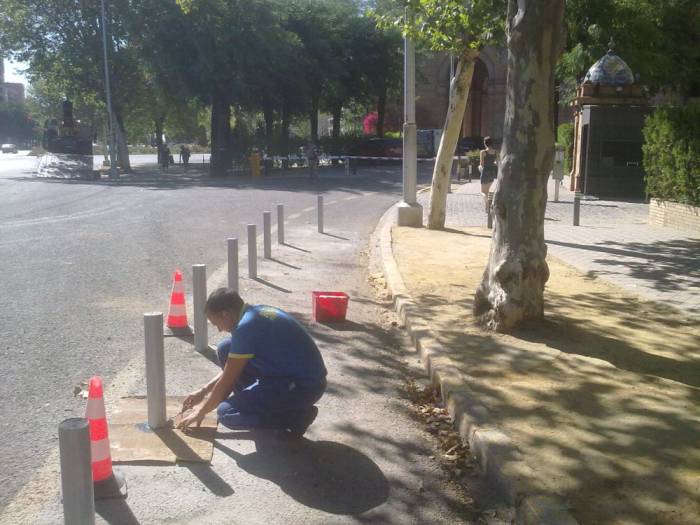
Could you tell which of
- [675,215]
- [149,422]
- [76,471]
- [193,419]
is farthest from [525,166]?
[675,215]

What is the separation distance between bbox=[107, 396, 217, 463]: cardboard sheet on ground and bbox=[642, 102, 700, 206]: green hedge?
1245 centimetres

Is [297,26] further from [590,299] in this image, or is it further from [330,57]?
[590,299]

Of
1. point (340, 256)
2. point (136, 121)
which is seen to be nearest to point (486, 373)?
point (340, 256)

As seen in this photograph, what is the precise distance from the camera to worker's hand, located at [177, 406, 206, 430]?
15.9 feet

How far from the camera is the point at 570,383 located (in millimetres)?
5793

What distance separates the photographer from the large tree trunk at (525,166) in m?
6.87

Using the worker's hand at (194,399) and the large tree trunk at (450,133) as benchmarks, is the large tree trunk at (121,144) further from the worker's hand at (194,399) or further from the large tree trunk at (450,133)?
the worker's hand at (194,399)

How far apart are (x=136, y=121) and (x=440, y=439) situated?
66450mm

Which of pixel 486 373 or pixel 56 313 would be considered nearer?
pixel 486 373

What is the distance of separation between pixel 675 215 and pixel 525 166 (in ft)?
31.5

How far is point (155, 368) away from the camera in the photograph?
16.3ft

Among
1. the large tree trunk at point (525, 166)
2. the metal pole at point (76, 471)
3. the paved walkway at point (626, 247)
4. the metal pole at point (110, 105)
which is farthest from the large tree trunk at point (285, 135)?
the metal pole at point (76, 471)

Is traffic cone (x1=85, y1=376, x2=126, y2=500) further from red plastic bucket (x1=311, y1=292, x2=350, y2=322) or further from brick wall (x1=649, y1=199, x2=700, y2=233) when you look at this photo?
brick wall (x1=649, y1=199, x2=700, y2=233)

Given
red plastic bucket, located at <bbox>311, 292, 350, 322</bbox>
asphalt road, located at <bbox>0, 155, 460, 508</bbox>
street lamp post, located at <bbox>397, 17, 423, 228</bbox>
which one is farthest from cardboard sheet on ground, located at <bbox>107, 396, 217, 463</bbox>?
street lamp post, located at <bbox>397, 17, 423, 228</bbox>
